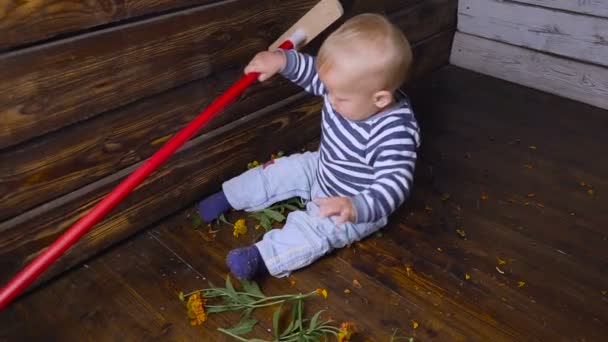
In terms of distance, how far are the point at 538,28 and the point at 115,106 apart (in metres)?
1.47

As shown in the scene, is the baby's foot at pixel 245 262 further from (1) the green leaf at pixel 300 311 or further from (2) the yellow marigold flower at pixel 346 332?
(2) the yellow marigold flower at pixel 346 332

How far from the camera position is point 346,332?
3.20 ft

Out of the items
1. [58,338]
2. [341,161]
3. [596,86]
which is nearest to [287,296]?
[341,161]

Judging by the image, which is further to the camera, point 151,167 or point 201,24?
point 201,24

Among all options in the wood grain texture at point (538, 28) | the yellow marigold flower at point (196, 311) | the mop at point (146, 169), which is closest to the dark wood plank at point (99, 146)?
the mop at point (146, 169)

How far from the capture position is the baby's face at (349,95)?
39.2 inches

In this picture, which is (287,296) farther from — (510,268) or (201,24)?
(201,24)

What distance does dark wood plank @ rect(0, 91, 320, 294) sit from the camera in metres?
1.05

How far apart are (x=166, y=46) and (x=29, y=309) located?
61 centimetres

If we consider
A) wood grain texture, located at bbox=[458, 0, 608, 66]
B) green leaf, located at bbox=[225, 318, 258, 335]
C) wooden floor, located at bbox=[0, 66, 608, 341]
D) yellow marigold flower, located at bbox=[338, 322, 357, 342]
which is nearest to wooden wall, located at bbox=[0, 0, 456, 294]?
wooden floor, located at bbox=[0, 66, 608, 341]

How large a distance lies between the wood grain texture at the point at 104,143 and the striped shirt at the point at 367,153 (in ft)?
0.70

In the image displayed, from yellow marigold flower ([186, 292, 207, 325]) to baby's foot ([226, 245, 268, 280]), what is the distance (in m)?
0.10

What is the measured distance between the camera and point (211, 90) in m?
1.24

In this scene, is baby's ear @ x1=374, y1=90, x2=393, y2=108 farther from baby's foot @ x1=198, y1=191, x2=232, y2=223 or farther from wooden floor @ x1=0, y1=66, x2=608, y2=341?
baby's foot @ x1=198, y1=191, x2=232, y2=223
